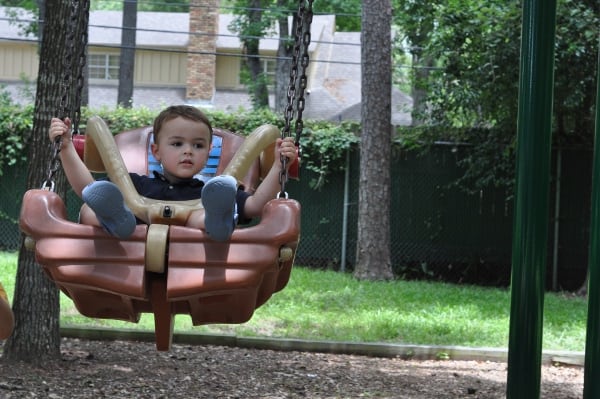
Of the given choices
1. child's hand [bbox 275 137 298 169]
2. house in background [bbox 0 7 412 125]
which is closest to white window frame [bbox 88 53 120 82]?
house in background [bbox 0 7 412 125]

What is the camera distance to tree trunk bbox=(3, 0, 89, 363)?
5.66 metres

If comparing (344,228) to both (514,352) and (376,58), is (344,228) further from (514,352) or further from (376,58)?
(514,352)

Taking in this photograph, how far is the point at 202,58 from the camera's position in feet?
72.8

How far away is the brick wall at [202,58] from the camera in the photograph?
21719 millimetres

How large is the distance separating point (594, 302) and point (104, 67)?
76.2ft

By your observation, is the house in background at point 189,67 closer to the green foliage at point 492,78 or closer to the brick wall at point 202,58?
the brick wall at point 202,58

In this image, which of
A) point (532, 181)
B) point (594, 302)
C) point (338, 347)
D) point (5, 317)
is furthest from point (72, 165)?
point (338, 347)

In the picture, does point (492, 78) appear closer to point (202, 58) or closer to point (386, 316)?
point (386, 316)

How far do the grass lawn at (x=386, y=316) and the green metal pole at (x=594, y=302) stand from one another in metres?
2.29

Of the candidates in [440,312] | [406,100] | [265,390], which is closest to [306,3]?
[265,390]

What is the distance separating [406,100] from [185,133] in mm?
21831

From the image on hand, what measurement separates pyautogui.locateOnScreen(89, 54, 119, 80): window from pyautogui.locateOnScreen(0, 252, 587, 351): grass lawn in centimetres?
1728

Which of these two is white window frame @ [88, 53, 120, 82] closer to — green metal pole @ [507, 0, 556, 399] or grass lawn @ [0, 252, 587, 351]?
grass lawn @ [0, 252, 587, 351]

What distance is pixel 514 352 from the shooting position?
4312 mm
